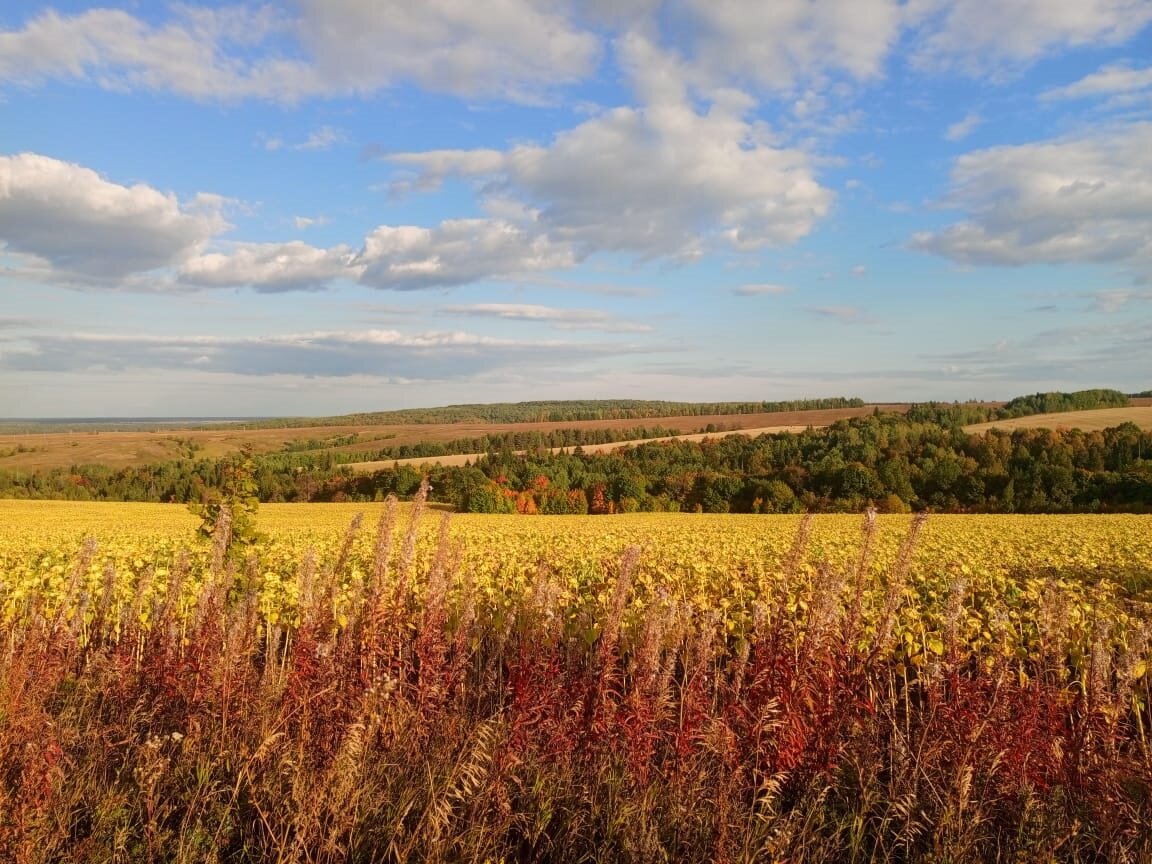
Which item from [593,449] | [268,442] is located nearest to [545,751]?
[593,449]

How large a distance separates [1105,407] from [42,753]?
442 ft

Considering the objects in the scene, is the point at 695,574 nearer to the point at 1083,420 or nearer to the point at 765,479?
the point at 765,479

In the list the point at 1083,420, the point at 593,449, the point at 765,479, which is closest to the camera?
Result: the point at 765,479

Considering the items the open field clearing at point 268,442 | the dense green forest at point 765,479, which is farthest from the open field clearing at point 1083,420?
the open field clearing at point 268,442

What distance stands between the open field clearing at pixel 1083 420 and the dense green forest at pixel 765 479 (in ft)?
14.4

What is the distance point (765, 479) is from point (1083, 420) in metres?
48.5

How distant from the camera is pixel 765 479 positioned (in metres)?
Answer: 75.9

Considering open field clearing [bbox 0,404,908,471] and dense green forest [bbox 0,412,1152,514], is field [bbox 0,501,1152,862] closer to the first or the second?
dense green forest [bbox 0,412,1152,514]

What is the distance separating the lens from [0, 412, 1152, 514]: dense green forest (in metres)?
67.0

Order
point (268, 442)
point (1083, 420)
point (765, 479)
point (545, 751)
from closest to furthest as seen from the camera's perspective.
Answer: point (545, 751)
point (765, 479)
point (1083, 420)
point (268, 442)

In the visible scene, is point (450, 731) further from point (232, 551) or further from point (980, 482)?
point (980, 482)

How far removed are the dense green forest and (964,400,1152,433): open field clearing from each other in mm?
4383

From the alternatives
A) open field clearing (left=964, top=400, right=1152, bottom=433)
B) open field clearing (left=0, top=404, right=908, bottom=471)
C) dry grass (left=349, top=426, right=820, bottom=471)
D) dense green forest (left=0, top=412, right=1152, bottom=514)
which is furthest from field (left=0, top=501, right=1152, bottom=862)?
open field clearing (left=964, top=400, right=1152, bottom=433)

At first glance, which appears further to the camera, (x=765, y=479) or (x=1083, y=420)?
(x=1083, y=420)
